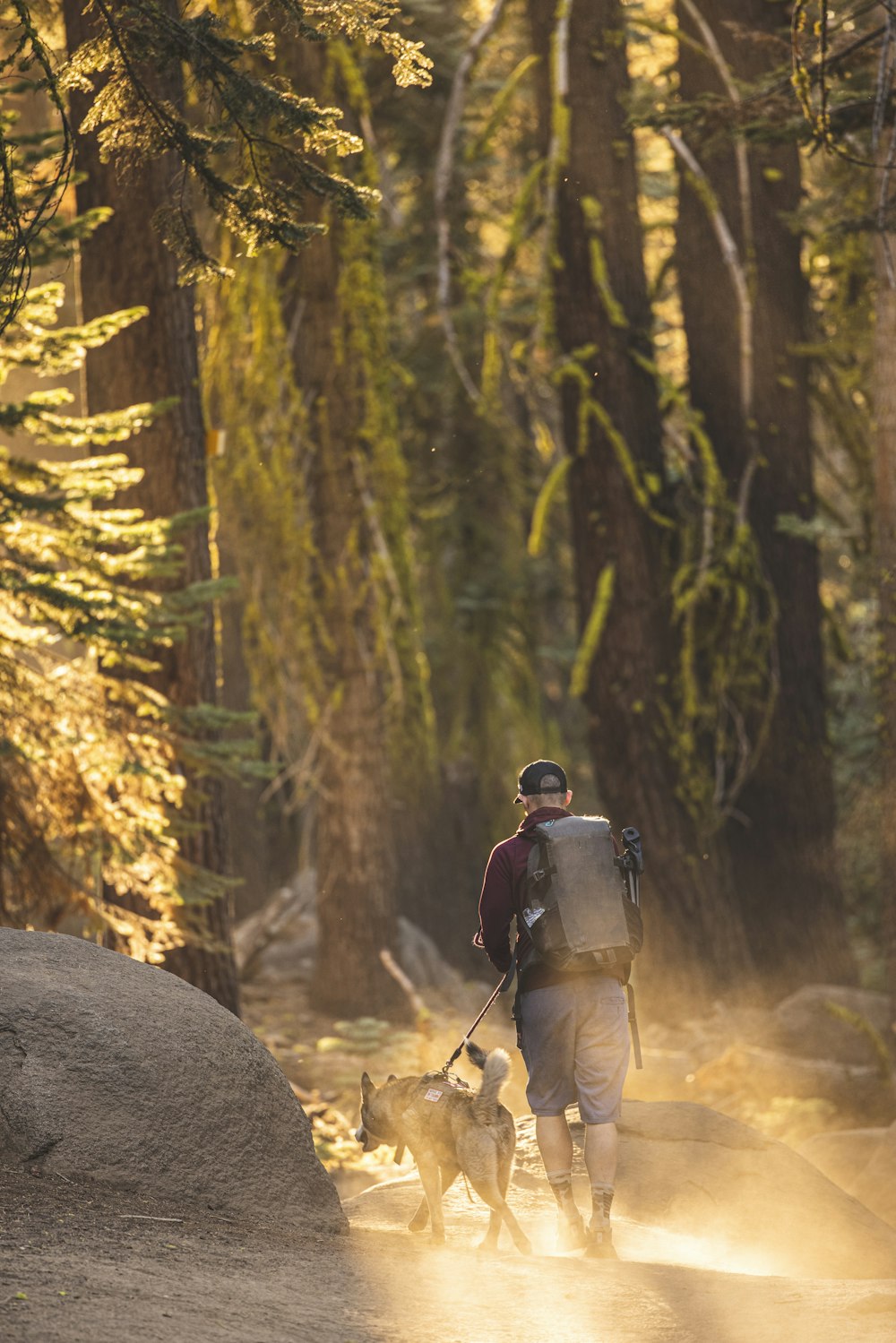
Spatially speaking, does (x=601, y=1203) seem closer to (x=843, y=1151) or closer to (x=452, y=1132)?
(x=452, y=1132)

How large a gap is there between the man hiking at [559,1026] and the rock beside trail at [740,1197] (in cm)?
111

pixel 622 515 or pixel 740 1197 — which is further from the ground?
pixel 622 515

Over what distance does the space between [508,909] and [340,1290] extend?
1881 mm

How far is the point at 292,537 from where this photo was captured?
12.6 meters

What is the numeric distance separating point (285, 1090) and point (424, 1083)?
644 mm

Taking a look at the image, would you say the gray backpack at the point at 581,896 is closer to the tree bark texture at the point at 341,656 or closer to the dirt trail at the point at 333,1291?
the dirt trail at the point at 333,1291

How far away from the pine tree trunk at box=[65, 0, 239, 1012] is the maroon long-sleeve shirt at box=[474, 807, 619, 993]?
386 cm

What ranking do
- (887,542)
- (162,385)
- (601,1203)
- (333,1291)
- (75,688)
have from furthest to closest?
(887,542), (162,385), (75,688), (601,1203), (333,1291)

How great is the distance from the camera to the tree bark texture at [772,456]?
13914 mm

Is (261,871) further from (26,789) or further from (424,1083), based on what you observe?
(424,1083)

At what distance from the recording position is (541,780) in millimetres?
6676

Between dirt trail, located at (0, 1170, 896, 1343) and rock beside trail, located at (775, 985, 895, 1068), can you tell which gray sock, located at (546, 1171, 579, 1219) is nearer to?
dirt trail, located at (0, 1170, 896, 1343)

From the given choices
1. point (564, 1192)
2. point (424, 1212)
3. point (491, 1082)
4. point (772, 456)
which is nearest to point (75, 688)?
point (424, 1212)

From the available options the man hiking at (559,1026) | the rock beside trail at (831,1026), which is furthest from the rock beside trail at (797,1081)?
the man hiking at (559,1026)
